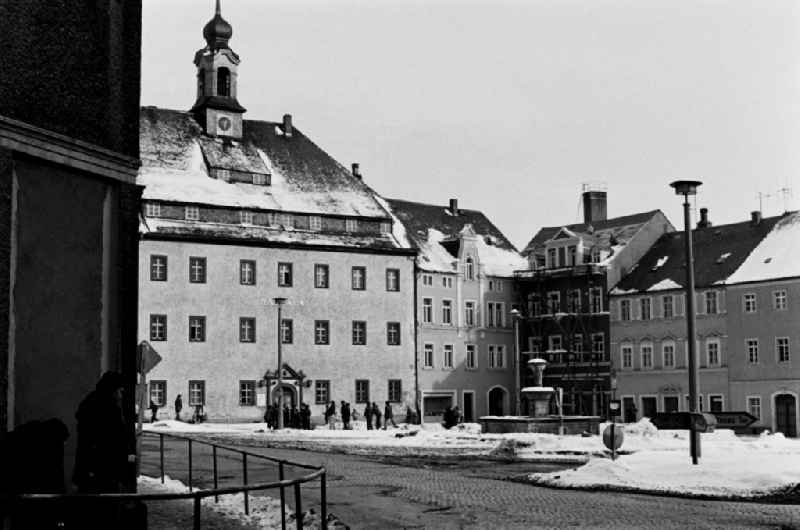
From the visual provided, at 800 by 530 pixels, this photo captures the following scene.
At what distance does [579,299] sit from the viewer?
256ft

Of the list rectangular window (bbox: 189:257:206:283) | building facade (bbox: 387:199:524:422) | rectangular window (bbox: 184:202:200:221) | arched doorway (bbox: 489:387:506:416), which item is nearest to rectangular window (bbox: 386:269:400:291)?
building facade (bbox: 387:199:524:422)

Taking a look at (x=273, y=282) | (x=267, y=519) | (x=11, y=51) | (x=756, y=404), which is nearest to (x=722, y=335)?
(x=756, y=404)

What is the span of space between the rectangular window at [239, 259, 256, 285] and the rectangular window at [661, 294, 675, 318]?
24618 mm

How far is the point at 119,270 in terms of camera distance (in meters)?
14.5

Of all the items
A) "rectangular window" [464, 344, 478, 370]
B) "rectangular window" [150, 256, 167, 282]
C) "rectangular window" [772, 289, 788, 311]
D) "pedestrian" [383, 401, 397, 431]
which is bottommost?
"pedestrian" [383, 401, 397, 431]

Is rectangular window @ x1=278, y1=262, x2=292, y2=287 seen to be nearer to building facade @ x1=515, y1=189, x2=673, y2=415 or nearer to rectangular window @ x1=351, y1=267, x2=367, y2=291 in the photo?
rectangular window @ x1=351, y1=267, x2=367, y2=291

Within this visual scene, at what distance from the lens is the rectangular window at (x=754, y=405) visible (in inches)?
2645

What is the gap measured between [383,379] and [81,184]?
190 ft

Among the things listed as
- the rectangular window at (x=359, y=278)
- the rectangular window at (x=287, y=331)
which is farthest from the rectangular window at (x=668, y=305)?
the rectangular window at (x=287, y=331)

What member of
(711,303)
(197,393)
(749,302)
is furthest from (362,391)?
(749,302)

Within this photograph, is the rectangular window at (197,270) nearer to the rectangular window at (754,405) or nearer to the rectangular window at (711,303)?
the rectangular window at (711,303)

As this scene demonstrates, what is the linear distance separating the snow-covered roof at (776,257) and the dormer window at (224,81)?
31280 mm

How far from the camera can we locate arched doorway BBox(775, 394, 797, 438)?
215ft

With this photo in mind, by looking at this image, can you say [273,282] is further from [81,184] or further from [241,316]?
[81,184]
